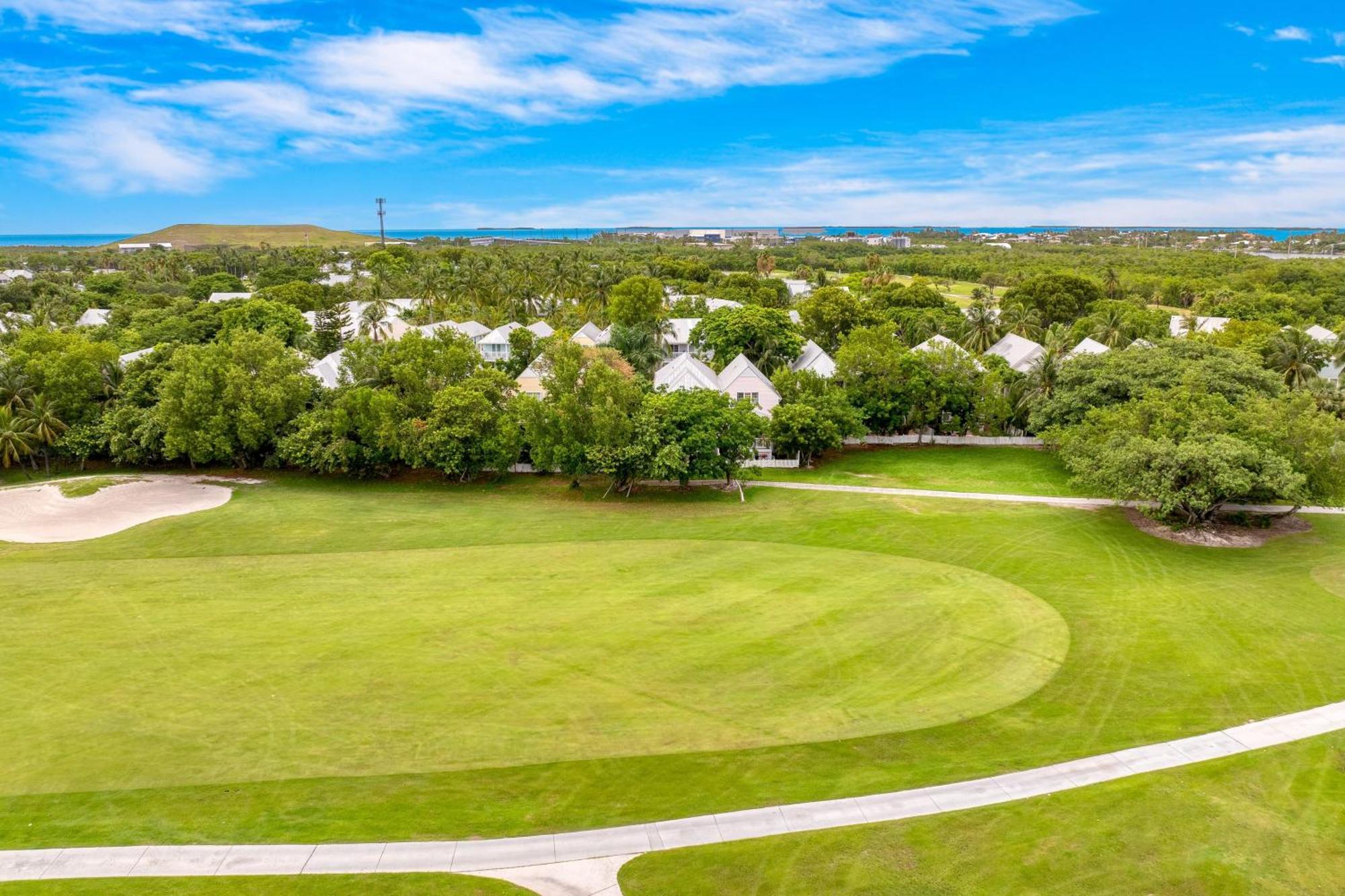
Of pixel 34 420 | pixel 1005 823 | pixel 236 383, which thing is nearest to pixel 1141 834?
pixel 1005 823

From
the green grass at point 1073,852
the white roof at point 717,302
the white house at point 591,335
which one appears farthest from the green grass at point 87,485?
the white roof at point 717,302

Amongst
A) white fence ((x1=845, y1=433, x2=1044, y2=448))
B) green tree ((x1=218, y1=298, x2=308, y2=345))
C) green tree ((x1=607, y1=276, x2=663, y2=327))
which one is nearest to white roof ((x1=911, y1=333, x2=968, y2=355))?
white fence ((x1=845, y1=433, x2=1044, y2=448))

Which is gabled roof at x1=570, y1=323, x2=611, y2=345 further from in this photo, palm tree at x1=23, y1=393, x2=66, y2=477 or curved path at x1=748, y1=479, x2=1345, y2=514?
palm tree at x1=23, y1=393, x2=66, y2=477

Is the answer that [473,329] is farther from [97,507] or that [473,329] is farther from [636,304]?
[97,507]

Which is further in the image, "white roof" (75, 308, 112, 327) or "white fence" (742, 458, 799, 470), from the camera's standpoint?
"white roof" (75, 308, 112, 327)

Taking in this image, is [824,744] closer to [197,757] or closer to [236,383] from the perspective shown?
[197,757]

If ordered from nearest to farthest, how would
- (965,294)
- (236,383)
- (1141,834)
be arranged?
(1141,834)
(236,383)
(965,294)
